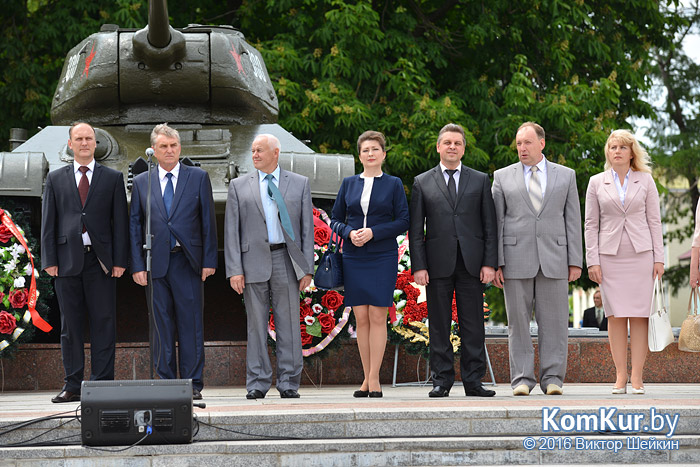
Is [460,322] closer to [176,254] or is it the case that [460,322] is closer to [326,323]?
[326,323]

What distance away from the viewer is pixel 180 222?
830cm

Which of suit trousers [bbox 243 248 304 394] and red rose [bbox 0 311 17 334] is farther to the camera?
red rose [bbox 0 311 17 334]

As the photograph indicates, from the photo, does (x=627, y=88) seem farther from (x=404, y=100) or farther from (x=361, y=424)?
(x=361, y=424)

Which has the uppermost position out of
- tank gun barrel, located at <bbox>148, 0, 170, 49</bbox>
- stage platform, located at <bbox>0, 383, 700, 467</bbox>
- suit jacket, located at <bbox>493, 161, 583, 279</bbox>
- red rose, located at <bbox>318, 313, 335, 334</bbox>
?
tank gun barrel, located at <bbox>148, 0, 170, 49</bbox>

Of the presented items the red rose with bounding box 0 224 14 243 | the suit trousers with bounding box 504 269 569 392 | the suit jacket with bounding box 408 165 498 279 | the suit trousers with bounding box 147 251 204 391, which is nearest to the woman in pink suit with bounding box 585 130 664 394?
the suit trousers with bounding box 504 269 569 392

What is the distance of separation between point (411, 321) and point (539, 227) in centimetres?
228

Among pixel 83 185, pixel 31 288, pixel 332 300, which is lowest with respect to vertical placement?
pixel 332 300

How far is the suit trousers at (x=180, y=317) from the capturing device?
27.2 ft

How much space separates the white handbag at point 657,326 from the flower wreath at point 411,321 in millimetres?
2003

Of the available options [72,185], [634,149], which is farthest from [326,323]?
[634,149]

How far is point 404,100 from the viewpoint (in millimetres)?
18094

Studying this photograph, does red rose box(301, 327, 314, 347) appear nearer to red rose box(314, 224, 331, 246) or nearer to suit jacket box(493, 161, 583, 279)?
red rose box(314, 224, 331, 246)

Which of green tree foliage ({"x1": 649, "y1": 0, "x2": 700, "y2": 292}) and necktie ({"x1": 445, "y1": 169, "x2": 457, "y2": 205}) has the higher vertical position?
green tree foliage ({"x1": 649, "y1": 0, "x2": 700, "y2": 292})

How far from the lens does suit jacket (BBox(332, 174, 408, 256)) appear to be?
8391 millimetres
